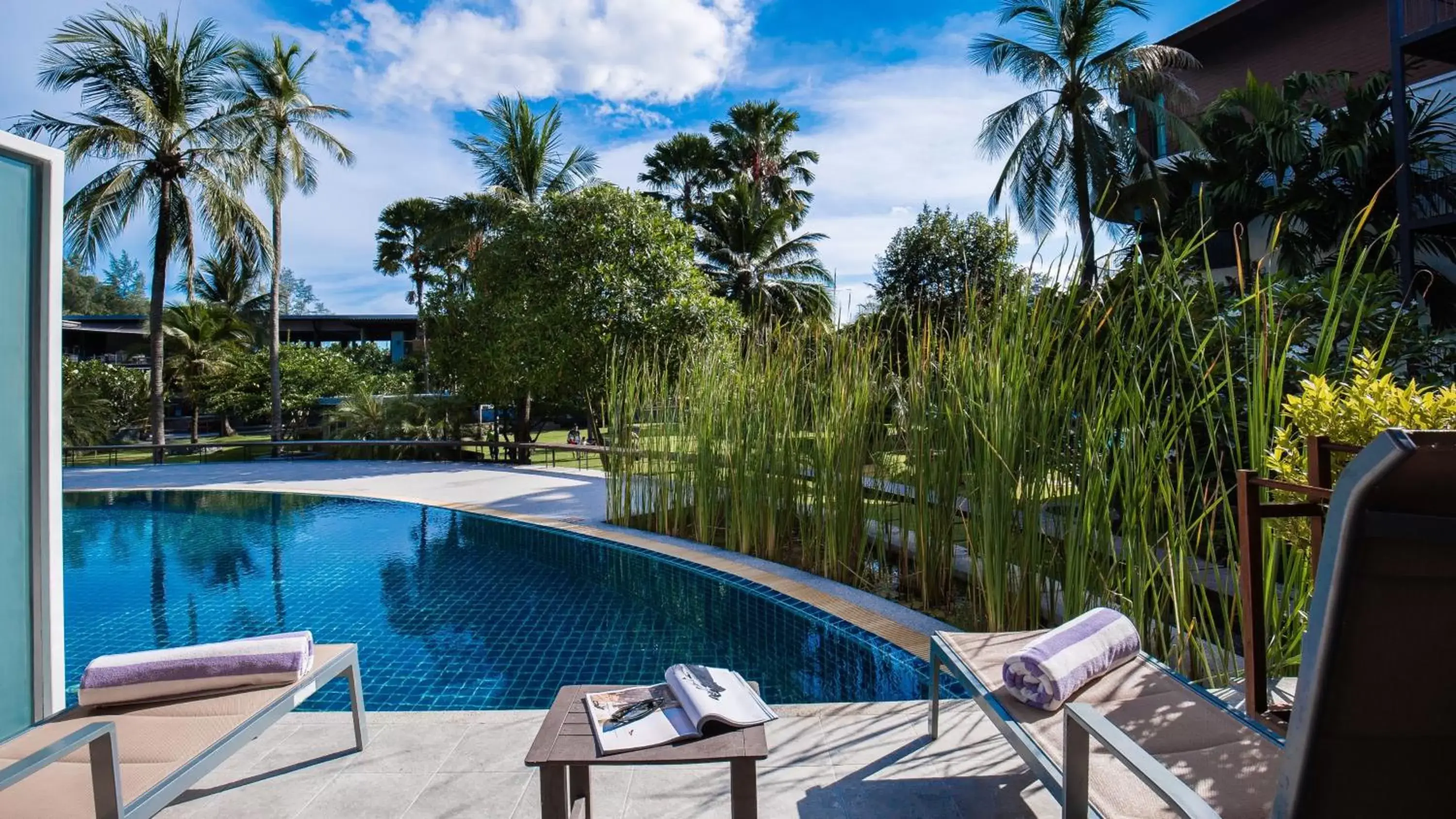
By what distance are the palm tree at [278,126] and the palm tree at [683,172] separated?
26.2 feet

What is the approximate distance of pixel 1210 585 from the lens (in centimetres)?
436

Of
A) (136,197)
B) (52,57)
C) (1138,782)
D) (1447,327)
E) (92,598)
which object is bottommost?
(92,598)

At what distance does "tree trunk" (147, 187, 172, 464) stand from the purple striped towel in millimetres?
13628

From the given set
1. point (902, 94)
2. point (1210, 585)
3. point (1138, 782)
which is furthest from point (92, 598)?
point (902, 94)

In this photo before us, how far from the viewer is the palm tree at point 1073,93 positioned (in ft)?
39.8

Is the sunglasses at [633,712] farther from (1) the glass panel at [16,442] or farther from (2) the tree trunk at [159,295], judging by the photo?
(2) the tree trunk at [159,295]

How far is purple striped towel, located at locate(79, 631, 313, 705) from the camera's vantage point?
6.63ft

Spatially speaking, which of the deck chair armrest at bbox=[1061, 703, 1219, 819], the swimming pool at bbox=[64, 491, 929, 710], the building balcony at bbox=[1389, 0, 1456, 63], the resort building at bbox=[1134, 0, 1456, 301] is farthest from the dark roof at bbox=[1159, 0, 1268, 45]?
the deck chair armrest at bbox=[1061, 703, 1219, 819]

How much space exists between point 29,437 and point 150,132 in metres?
13.4

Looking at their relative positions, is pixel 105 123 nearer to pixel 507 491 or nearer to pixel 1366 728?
pixel 507 491

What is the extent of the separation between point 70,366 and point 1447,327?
2309 cm

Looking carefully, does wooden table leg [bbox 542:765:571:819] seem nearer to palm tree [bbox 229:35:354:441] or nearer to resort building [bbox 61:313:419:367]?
palm tree [bbox 229:35:354:441]

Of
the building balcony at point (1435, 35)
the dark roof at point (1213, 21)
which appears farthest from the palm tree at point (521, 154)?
the building balcony at point (1435, 35)

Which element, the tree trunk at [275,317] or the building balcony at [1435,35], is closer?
the building balcony at [1435,35]
